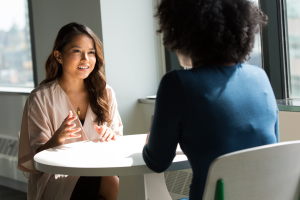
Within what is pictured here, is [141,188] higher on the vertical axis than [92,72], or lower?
lower

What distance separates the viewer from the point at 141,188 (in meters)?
1.39

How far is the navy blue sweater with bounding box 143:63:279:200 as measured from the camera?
1.01 m

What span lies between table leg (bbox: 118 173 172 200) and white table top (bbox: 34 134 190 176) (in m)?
0.10

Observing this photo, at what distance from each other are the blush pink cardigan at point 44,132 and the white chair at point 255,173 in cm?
103

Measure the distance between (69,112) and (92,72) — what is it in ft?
2.24

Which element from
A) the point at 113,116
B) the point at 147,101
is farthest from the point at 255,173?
the point at 147,101

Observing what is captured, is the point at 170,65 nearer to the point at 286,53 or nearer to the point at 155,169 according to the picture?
the point at 286,53

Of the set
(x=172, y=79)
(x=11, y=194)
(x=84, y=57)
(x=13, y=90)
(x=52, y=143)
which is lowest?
(x=11, y=194)

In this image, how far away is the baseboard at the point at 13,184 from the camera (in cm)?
382

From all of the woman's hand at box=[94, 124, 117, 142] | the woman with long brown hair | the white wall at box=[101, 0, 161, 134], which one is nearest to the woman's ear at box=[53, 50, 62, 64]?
the woman with long brown hair

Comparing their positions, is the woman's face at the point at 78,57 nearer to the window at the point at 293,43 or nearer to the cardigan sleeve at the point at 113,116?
the cardigan sleeve at the point at 113,116

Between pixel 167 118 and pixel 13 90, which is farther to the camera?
pixel 13 90

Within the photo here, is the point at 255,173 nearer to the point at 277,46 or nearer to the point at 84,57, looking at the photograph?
the point at 84,57

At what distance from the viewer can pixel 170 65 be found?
3270 mm
